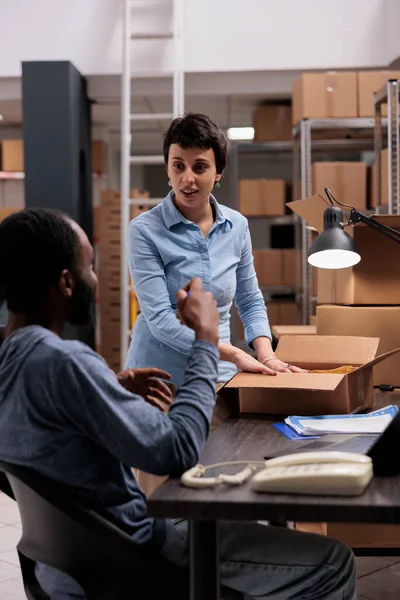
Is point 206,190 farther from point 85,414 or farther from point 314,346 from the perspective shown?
point 85,414

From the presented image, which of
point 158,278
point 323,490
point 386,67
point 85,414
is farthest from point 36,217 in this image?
point 386,67

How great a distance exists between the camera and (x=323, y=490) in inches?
47.5

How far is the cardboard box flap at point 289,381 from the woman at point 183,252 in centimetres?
12

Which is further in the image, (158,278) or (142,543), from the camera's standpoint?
(158,278)

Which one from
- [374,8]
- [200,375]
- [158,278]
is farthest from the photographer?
[374,8]

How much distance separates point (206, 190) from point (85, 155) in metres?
4.57

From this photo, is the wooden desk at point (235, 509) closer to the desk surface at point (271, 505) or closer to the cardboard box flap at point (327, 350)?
the desk surface at point (271, 505)

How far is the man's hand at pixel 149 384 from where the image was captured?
1.75 metres

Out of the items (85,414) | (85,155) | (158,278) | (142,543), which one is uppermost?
(85,155)

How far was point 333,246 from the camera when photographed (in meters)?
2.03

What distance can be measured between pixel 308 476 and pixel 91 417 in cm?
33

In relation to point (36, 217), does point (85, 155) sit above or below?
above

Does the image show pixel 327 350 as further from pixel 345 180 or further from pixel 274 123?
pixel 274 123

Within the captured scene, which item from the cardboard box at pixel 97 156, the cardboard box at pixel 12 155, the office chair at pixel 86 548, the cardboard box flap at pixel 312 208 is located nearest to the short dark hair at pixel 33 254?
the office chair at pixel 86 548
